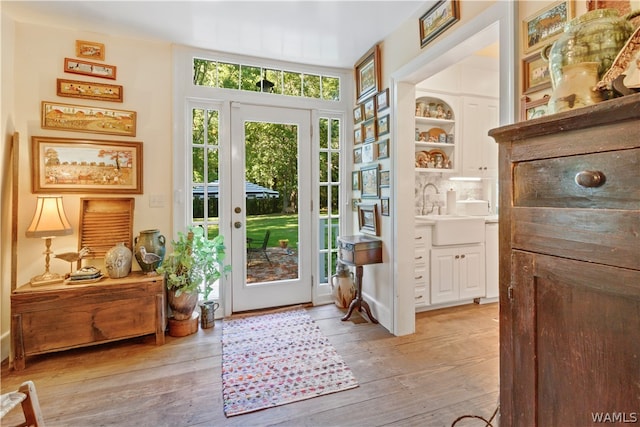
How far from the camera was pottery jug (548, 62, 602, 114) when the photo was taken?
0.77m

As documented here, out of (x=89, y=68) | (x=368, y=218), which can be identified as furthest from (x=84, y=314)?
(x=368, y=218)

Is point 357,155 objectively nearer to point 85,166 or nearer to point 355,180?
point 355,180

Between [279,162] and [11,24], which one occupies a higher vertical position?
[11,24]

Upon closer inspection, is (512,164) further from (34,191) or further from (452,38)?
(34,191)

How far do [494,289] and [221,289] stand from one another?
2.87 metres

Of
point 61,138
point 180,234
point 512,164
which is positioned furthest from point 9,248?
point 512,164

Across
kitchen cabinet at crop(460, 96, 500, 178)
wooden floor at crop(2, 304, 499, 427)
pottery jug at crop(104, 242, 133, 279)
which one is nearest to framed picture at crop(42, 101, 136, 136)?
pottery jug at crop(104, 242, 133, 279)

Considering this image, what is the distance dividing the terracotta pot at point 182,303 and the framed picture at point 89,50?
2067mm

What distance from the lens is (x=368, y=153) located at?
2.92m

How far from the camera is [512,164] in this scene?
2.81 ft

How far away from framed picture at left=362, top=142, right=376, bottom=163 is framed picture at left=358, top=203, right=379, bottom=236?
44cm

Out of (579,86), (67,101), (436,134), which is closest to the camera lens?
(579,86)

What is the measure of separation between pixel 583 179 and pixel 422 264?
2.41 meters

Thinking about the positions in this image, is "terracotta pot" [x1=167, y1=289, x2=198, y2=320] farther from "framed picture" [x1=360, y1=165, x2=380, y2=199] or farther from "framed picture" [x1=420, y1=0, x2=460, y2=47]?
"framed picture" [x1=420, y1=0, x2=460, y2=47]
